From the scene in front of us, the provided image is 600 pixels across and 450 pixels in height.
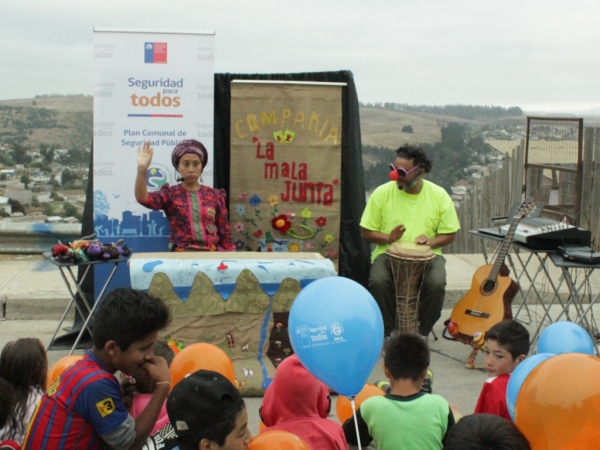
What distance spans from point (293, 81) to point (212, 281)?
2.19 meters

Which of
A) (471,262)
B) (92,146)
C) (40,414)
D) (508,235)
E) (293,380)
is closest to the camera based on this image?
(40,414)

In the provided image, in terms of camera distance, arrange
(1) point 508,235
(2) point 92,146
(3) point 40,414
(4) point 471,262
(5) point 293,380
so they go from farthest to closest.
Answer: (4) point 471,262 < (2) point 92,146 < (1) point 508,235 < (5) point 293,380 < (3) point 40,414

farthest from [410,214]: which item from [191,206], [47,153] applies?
[47,153]

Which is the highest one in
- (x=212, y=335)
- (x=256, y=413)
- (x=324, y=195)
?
(x=324, y=195)

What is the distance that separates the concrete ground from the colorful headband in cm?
166


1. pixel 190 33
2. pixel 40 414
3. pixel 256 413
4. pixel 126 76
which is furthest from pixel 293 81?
pixel 40 414

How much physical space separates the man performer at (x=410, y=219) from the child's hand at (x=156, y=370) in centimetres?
326

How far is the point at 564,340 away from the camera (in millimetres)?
3770

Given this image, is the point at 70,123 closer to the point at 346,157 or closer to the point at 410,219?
the point at 346,157

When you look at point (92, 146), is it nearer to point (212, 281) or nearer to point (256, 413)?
point (212, 281)

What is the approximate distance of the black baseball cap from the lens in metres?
2.19

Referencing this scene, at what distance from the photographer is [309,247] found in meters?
6.36

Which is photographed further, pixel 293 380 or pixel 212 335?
pixel 212 335

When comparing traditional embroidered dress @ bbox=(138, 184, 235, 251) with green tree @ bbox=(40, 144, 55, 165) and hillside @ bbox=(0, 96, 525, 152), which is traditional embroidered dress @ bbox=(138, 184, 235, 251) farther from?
green tree @ bbox=(40, 144, 55, 165)
